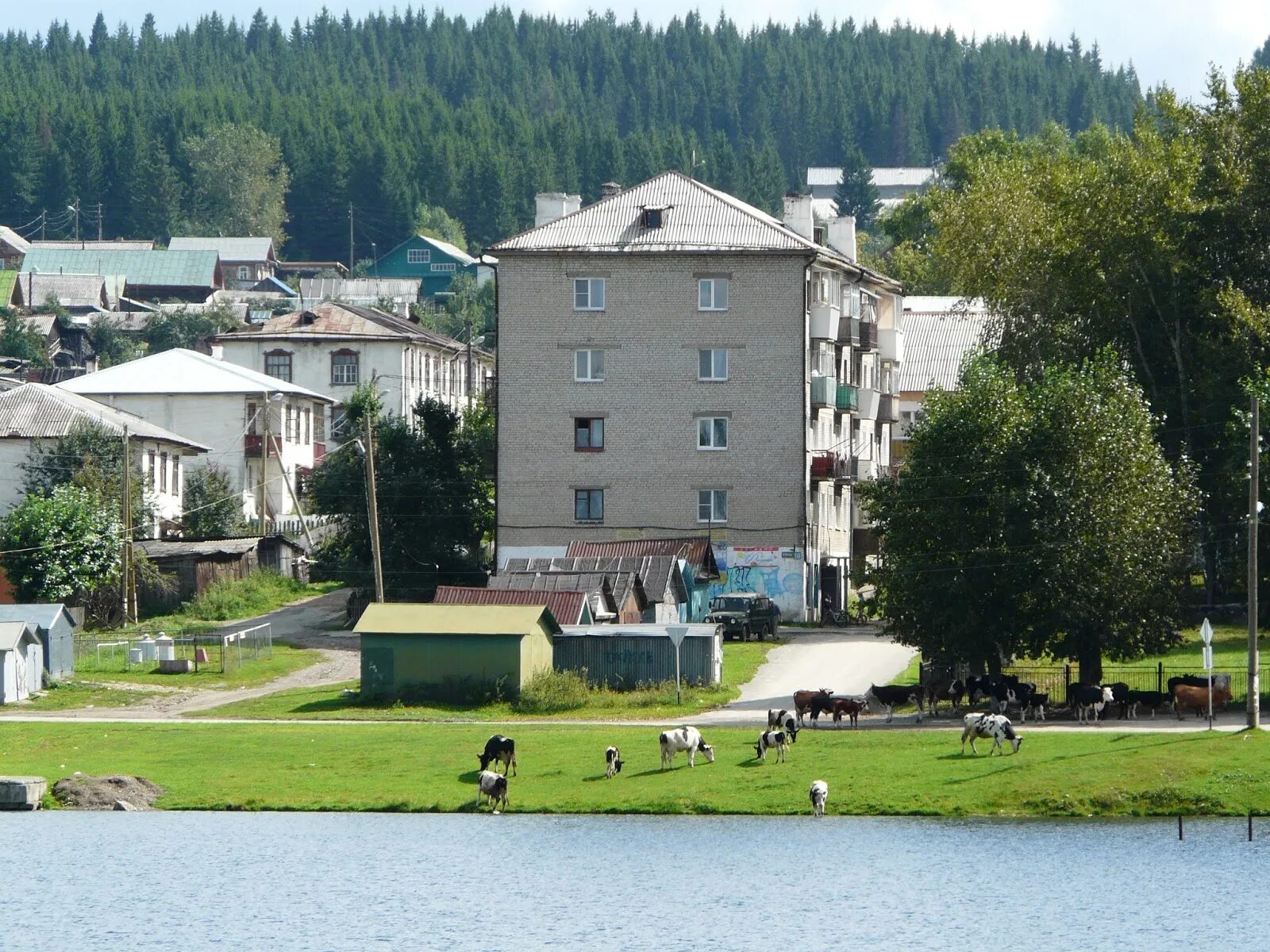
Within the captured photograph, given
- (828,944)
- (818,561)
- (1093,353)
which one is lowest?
(828,944)

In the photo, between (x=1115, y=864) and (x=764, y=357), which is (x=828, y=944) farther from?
(x=764, y=357)

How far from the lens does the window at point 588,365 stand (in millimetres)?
90000

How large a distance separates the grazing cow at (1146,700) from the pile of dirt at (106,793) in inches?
1044

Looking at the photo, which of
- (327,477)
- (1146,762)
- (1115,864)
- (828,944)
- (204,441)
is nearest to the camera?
(828,944)

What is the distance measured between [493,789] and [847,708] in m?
13.0

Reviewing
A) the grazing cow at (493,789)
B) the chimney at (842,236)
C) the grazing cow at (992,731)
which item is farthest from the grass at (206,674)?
the chimney at (842,236)

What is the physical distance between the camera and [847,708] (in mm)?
58656

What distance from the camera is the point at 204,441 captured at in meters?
114

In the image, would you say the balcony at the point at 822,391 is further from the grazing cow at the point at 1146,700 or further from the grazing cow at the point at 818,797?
the grazing cow at the point at 818,797

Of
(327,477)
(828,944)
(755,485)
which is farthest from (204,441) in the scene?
(828,944)

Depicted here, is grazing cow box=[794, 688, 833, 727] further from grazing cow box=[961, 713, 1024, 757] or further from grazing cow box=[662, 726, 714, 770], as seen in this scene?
grazing cow box=[662, 726, 714, 770]

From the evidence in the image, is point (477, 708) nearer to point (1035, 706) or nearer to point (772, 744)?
point (772, 744)

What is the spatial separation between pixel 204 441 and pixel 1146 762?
73.0m

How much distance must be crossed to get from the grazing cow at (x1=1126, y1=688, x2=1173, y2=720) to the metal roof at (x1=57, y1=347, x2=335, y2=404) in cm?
6521
